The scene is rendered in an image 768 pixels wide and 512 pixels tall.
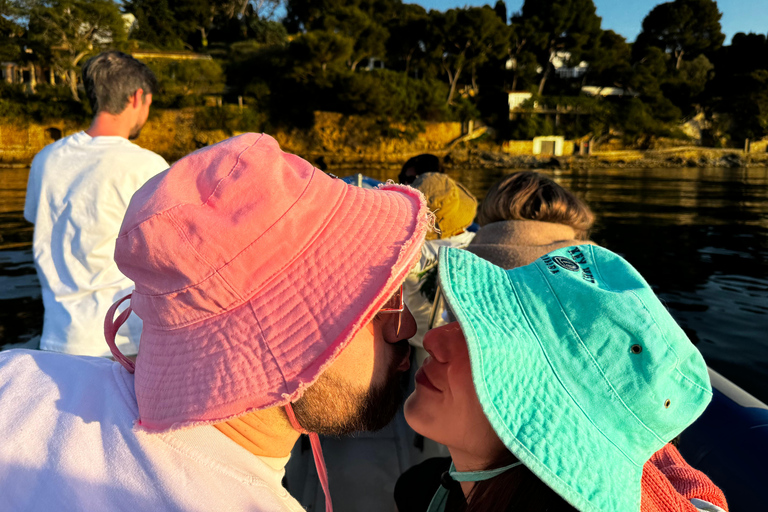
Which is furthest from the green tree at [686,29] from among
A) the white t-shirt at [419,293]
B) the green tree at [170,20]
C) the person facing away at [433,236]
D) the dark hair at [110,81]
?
the dark hair at [110,81]

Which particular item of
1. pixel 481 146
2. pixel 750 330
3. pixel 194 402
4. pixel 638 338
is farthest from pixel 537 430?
pixel 481 146

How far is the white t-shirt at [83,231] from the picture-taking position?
1.80 metres

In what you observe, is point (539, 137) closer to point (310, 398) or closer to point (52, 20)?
point (52, 20)

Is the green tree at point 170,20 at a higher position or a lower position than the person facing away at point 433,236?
higher

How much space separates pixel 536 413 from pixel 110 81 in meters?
2.05

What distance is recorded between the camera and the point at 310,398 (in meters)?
0.85

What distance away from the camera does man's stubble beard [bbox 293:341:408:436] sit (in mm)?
860

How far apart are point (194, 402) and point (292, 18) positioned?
148 feet

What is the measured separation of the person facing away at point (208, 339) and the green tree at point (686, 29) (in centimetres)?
5077

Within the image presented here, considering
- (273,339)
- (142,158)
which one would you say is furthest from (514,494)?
(142,158)

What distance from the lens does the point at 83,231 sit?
1.81 m

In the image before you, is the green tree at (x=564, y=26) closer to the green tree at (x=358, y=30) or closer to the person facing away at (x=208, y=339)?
the green tree at (x=358, y=30)

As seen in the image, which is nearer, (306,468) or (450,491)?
(450,491)

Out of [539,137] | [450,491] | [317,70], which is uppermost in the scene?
[317,70]
